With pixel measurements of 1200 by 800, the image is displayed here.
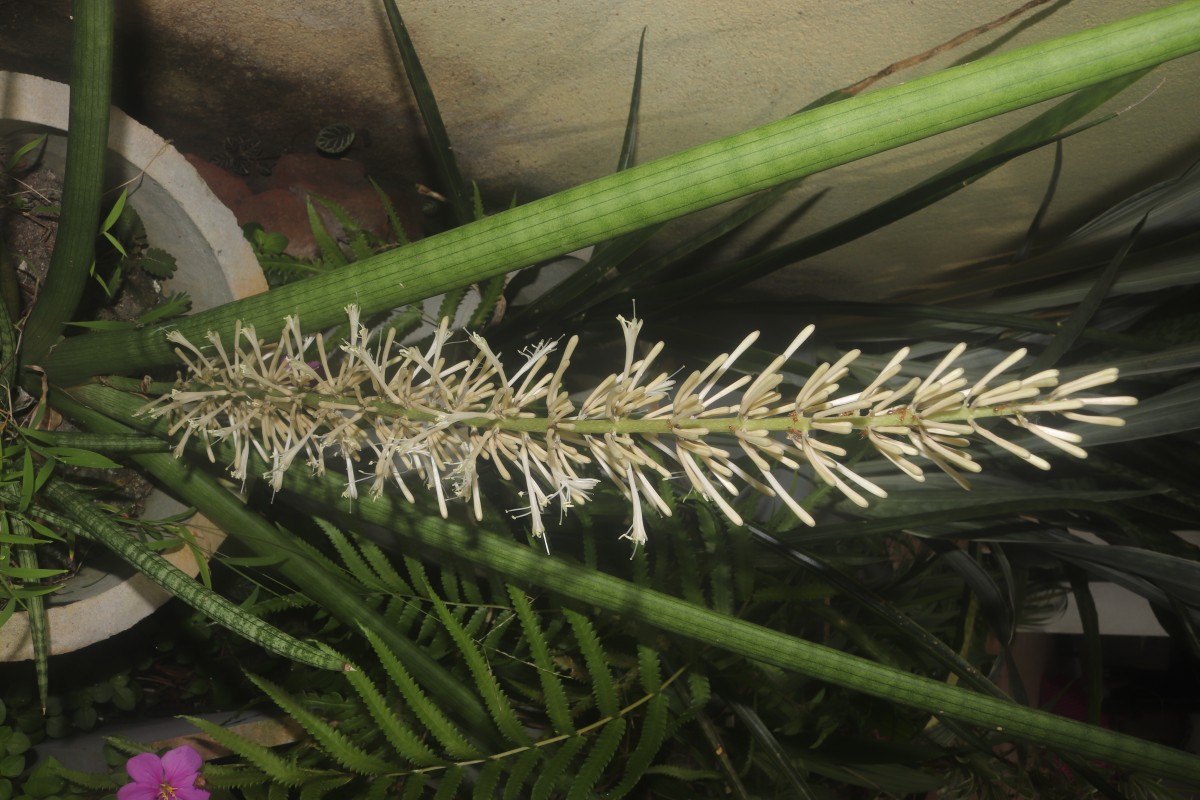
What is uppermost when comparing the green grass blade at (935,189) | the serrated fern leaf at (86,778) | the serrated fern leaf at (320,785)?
the green grass blade at (935,189)

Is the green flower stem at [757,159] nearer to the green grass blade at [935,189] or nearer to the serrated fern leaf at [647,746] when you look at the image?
the green grass blade at [935,189]

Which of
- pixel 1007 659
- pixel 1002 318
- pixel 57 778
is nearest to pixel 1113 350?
pixel 1002 318

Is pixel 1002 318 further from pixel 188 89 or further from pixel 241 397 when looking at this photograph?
pixel 188 89

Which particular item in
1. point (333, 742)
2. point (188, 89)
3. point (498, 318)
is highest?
point (188, 89)

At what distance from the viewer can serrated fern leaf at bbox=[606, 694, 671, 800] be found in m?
0.86

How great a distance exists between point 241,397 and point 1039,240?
1.11m

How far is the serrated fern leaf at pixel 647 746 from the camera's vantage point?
0.86m

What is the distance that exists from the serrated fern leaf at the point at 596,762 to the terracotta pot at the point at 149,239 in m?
0.43

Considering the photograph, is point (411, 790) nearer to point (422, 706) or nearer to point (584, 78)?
point (422, 706)

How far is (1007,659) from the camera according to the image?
0.99 meters

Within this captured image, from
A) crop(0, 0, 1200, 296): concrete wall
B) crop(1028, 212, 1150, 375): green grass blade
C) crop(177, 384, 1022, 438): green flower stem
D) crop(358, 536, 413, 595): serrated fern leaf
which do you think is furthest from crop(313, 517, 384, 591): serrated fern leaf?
crop(1028, 212, 1150, 375): green grass blade

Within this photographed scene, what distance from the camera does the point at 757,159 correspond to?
37cm

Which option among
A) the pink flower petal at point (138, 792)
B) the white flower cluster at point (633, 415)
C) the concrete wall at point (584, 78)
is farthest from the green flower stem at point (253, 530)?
the concrete wall at point (584, 78)

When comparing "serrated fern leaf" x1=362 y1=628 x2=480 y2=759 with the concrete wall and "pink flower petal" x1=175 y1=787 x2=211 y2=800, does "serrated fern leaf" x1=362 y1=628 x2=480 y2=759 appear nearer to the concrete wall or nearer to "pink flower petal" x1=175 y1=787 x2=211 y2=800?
"pink flower petal" x1=175 y1=787 x2=211 y2=800
